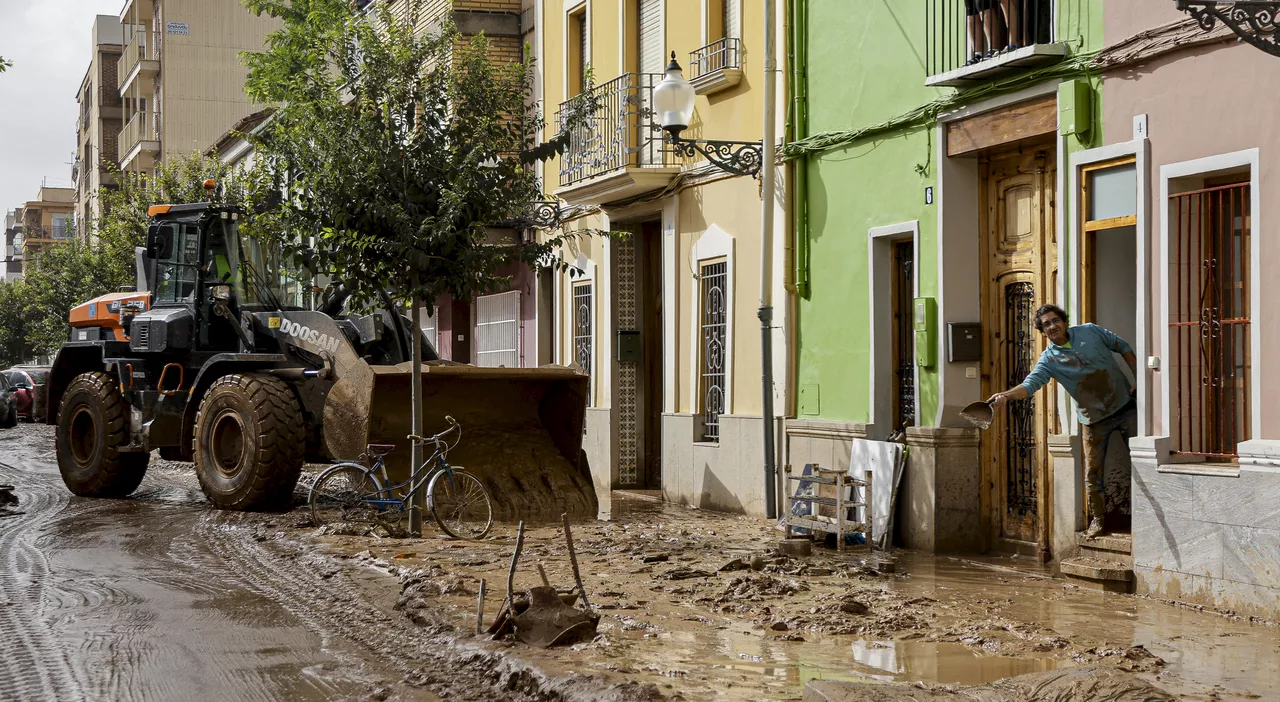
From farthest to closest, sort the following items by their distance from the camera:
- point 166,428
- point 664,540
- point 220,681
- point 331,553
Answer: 1. point 166,428
2. point 664,540
3. point 331,553
4. point 220,681

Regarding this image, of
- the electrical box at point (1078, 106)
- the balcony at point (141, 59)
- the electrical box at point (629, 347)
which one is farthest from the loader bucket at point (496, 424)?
the balcony at point (141, 59)

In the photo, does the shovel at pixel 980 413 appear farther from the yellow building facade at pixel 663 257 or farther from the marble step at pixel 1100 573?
the yellow building facade at pixel 663 257

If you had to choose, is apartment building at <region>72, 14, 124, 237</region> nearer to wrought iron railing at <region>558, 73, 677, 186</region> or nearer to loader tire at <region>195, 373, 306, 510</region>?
wrought iron railing at <region>558, 73, 677, 186</region>

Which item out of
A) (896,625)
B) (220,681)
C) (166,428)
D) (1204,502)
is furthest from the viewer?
(166,428)

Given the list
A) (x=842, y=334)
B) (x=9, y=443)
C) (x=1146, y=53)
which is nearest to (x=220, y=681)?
(x=1146, y=53)

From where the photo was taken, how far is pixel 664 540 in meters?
12.6

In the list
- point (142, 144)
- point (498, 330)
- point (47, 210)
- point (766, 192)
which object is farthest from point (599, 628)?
point (47, 210)

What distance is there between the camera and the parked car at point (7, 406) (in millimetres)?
35156

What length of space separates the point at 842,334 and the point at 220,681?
8.08 meters

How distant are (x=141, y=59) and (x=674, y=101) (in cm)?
4876

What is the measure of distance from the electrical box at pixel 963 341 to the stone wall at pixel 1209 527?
2.55 meters

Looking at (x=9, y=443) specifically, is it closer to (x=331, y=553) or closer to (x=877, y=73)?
(x=331, y=553)

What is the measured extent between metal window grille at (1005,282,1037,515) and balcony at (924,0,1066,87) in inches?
69.9

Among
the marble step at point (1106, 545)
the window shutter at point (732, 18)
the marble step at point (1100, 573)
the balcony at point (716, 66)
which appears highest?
the window shutter at point (732, 18)
